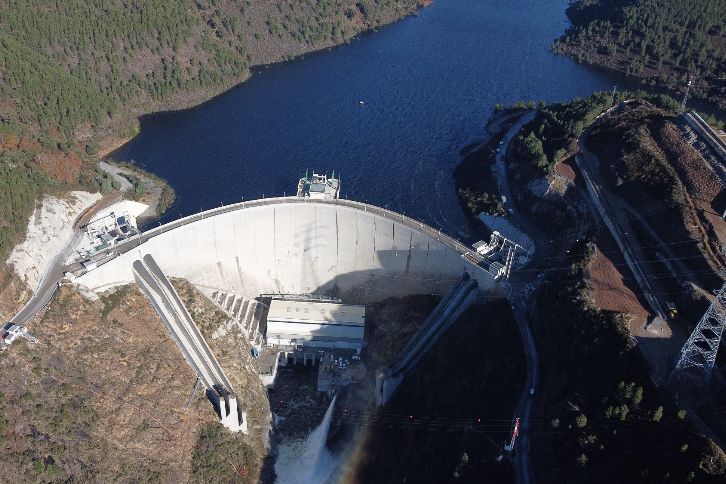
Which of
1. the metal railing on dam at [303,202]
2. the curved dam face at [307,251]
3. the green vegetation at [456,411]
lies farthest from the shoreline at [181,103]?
the green vegetation at [456,411]

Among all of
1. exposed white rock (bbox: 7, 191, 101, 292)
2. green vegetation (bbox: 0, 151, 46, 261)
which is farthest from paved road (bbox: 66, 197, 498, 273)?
green vegetation (bbox: 0, 151, 46, 261)

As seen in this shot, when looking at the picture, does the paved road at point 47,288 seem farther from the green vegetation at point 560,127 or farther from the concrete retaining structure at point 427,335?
the green vegetation at point 560,127

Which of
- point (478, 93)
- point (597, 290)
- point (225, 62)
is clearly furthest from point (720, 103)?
point (225, 62)

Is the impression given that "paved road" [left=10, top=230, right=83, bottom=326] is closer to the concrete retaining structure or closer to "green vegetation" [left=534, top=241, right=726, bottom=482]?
the concrete retaining structure

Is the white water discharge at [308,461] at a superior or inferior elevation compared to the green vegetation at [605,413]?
inferior

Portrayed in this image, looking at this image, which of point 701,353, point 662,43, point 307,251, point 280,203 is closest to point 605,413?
point 701,353

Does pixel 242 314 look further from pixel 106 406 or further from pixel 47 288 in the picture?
pixel 106 406

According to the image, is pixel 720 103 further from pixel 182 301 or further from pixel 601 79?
pixel 182 301
